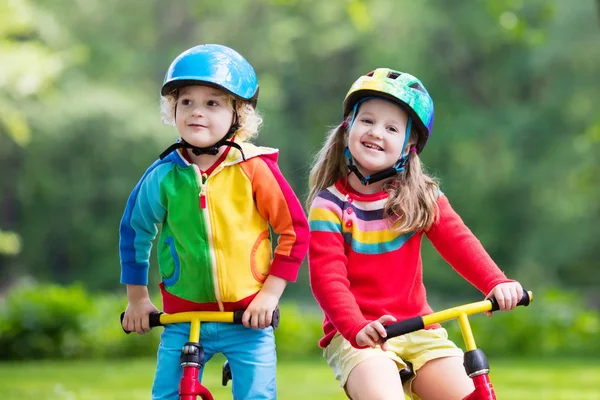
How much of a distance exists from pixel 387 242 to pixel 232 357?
2.57 feet

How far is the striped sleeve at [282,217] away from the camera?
3770 mm

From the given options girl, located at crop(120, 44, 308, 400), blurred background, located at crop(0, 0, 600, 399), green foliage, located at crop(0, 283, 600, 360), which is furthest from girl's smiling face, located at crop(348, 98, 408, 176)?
blurred background, located at crop(0, 0, 600, 399)

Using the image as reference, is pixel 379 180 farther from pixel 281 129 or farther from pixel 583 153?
pixel 281 129

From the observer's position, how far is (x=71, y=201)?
25.0 m

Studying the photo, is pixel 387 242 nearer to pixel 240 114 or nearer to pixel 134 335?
pixel 240 114

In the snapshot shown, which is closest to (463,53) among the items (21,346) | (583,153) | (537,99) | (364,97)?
(537,99)

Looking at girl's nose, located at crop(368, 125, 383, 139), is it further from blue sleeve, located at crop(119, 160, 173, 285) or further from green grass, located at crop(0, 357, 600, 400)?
green grass, located at crop(0, 357, 600, 400)

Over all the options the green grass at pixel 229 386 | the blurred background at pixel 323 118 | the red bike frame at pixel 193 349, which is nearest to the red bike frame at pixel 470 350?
the red bike frame at pixel 193 349

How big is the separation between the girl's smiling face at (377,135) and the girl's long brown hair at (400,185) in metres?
0.10

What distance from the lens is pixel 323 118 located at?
1171 inches

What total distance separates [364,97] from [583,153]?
761 inches

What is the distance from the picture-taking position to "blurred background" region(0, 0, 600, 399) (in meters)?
24.4

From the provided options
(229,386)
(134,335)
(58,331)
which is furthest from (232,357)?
(58,331)

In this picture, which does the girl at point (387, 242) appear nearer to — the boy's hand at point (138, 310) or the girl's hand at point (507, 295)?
the girl's hand at point (507, 295)
